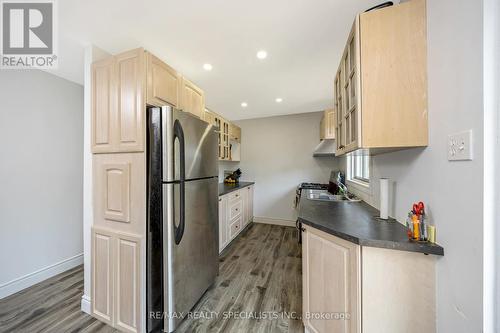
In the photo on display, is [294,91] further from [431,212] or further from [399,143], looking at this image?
[431,212]

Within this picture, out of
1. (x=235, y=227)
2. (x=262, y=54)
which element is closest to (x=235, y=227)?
(x=235, y=227)

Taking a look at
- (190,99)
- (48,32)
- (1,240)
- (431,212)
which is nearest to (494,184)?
(431,212)

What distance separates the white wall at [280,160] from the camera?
13.2 feet

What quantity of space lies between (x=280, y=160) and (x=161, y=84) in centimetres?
313

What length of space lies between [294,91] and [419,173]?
208 centimetres

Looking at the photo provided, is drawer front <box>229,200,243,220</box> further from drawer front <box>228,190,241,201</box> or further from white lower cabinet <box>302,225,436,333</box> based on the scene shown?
white lower cabinet <box>302,225,436,333</box>

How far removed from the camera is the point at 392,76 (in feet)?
3.37

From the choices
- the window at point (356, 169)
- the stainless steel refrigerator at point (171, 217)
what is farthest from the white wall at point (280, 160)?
the stainless steel refrigerator at point (171, 217)

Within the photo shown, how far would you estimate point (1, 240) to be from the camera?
5.92ft

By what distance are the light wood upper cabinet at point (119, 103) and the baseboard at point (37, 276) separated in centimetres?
173

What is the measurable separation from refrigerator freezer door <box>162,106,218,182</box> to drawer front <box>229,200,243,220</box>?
128 cm

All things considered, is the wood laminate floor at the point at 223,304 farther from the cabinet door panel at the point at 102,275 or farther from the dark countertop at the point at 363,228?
the dark countertop at the point at 363,228


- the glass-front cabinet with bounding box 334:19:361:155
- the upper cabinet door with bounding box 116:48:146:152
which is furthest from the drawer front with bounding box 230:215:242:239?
the glass-front cabinet with bounding box 334:19:361:155

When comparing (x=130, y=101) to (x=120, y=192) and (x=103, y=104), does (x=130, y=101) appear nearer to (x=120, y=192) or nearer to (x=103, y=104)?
(x=103, y=104)
